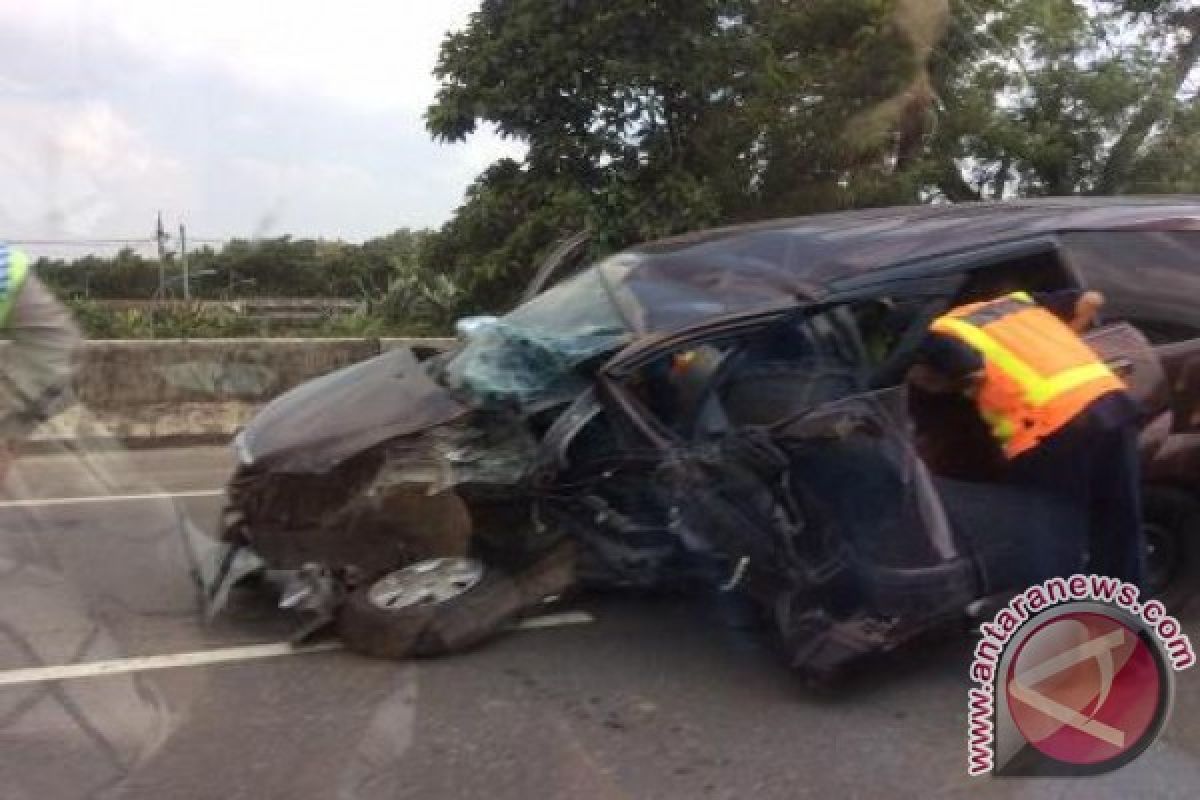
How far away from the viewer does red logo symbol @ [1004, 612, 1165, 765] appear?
3355 millimetres

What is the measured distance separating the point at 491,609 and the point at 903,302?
1.88 meters

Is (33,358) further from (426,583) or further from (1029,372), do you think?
(1029,372)

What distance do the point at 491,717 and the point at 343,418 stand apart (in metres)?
1.41

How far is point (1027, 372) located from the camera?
369 cm

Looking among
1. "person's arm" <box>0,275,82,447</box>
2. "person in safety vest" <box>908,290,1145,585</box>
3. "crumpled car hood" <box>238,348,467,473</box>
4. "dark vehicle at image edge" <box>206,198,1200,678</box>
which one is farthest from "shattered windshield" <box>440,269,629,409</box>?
"person's arm" <box>0,275,82,447</box>

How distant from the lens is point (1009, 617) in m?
3.61

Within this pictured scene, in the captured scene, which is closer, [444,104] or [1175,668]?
[1175,668]

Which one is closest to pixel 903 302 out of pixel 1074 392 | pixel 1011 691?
pixel 1074 392

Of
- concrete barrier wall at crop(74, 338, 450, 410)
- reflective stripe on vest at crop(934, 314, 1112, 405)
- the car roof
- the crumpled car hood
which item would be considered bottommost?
concrete barrier wall at crop(74, 338, 450, 410)

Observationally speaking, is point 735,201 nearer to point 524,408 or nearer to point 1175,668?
point 524,408

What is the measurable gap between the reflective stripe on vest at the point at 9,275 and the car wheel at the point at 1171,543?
3.84m

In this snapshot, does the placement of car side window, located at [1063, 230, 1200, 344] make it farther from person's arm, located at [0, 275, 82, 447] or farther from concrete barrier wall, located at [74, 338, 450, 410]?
concrete barrier wall, located at [74, 338, 450, 410]

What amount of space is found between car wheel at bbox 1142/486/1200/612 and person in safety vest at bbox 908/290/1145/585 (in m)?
0.59

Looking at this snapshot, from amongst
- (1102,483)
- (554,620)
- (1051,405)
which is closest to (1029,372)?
(1051,405)
